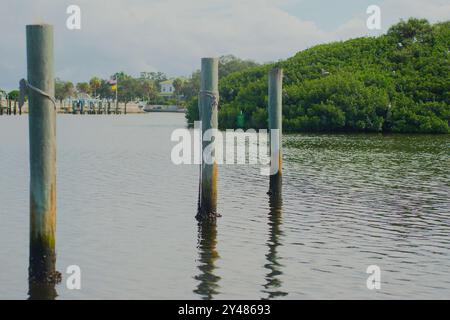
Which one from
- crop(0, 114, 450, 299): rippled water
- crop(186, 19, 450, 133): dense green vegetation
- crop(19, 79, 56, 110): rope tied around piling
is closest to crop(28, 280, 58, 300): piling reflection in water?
crop(0, 114, 450, 299): rippled water

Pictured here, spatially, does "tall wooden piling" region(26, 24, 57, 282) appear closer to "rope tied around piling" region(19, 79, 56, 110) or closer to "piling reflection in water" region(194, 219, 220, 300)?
"rope tied around piling" region(19, 79, 56, 110)

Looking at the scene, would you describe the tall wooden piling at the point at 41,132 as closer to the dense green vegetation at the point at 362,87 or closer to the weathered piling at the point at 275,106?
the weathered piling at the point at 275,106

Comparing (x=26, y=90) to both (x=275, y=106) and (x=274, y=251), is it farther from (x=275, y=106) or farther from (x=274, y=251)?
(x=275, y=106)

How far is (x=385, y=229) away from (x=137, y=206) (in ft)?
21.4

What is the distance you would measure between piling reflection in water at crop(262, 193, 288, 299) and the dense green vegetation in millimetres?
49205

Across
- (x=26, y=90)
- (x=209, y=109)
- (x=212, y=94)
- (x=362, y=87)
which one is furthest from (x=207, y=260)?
(x=362, y=87)

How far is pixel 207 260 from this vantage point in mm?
14102

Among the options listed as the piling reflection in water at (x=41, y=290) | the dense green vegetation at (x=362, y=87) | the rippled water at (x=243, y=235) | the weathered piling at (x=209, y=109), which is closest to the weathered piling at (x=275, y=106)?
the rippled water at (x=243, y=235)

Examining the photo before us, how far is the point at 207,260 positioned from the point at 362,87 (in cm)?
6052

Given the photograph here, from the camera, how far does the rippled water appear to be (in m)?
12.3

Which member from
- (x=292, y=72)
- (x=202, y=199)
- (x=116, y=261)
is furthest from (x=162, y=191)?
(x=292, y=72)

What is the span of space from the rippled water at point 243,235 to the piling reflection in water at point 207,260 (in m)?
0.02

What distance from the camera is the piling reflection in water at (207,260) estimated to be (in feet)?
39.4

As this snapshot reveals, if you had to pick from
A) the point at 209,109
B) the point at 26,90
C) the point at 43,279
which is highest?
the point at 26,90
